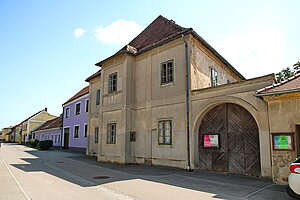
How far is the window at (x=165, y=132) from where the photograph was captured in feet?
39.6

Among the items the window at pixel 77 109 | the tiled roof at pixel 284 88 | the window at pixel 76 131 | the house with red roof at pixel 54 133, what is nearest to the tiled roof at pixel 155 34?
the tiled roof at pixel 284 88

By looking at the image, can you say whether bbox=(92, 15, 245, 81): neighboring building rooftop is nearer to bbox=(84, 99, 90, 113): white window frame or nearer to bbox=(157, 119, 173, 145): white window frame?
bbox=(157, 119, 173, 145): white window frame

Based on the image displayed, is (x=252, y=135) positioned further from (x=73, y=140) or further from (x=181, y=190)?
(x=73, y=140)

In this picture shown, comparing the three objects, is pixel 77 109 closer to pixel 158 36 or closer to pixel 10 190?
pixel 158 36

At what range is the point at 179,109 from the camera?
11711mm

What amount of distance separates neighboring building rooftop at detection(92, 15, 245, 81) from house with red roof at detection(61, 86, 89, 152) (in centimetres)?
778

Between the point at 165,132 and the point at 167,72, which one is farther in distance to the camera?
the point at 167,72

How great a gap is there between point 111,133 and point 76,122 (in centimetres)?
1097

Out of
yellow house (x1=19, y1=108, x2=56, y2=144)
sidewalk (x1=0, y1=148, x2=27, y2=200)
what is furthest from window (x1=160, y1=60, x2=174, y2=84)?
yellow house (x1=19, y1=108, x2=56, y2=144)

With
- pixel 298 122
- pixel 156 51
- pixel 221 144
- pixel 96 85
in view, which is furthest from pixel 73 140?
pixel 298 122

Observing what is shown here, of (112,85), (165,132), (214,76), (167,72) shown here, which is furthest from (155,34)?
(165,132)

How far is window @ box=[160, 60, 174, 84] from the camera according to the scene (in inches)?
498

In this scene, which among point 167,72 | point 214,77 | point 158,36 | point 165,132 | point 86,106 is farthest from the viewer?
point 86,106

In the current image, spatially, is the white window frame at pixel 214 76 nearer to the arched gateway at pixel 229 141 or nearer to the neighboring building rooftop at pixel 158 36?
the neighboring building rooftop at pixel 158 36
